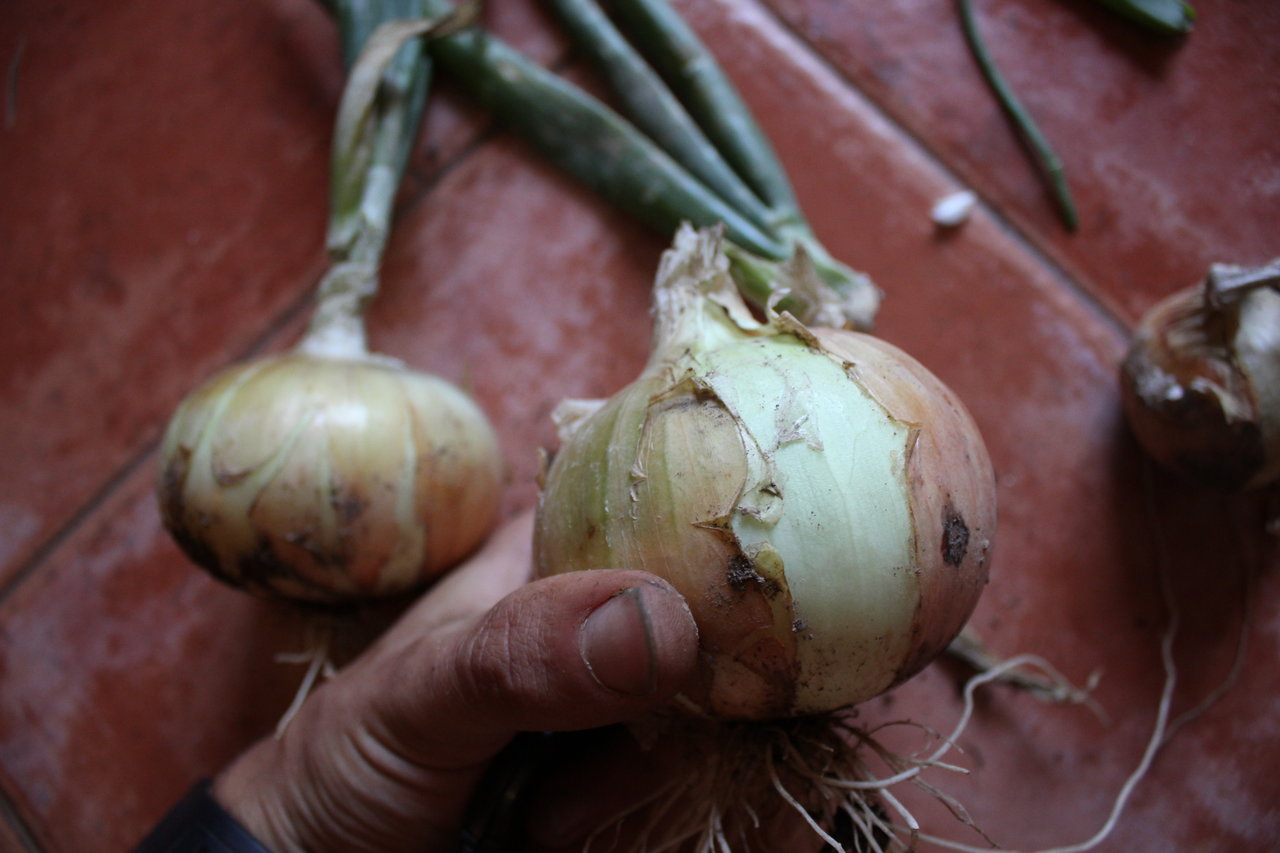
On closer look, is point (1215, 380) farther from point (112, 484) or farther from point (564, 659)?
point (112, 484)

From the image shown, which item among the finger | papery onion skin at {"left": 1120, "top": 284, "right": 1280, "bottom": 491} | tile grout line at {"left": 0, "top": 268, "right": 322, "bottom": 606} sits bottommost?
papery onion skin at {"left": 1120, "top": 284, "right": 1280, "bottom": 491}

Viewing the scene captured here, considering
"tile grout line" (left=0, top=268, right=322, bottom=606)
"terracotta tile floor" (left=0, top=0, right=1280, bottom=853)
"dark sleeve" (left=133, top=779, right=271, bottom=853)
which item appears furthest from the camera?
"tile grout line" (left=0, top=268, right=322, bottom=606)

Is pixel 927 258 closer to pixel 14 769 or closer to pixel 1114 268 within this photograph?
pixel 1114 268

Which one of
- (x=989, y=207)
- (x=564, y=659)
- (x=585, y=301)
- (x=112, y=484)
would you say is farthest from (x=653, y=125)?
(x=112, y=484)

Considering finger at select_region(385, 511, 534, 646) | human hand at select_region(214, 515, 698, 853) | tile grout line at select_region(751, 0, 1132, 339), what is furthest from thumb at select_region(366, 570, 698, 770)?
tile grout line at select_region(751, 0, 1132, 339)

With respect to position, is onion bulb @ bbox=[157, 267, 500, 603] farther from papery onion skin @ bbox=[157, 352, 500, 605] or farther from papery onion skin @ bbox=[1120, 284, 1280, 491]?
papery onion skin @ bbox=[1120, 284, 1280, 491]

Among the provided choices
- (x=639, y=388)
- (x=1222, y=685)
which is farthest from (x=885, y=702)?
(x=639, y=388)

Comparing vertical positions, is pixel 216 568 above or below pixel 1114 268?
above
